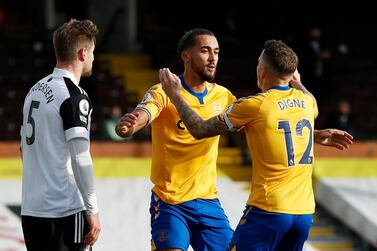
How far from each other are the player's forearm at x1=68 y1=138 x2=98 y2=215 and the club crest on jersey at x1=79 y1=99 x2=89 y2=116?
0.51ft

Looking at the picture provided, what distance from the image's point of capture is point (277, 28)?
20.3 meters

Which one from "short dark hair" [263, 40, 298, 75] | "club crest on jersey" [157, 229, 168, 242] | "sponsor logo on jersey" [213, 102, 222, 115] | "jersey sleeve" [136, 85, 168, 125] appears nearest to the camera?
"short dark hair" [263, 40, 298, 75]

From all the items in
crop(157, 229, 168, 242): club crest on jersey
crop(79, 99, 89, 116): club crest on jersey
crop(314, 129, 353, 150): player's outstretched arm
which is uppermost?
crop(79, 99, 89, 116): club crest on jersey

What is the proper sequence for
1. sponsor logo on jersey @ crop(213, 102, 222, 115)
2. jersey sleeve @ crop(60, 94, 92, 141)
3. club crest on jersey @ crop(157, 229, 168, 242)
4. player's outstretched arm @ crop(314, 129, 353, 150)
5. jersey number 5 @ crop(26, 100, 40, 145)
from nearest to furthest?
1. jersey sleeve @ crop(60, 94, 92, 141)
2. jersey number 5 @ crop(26, 100, 40, 145)
3. player's outstretched arm @ crop(314, 129, 353, 150)
4. club crest on jersey @ crop(157, 229, 168, 242)
5. sponsor logo on jersey @ crop(213, 102, 222, 115)

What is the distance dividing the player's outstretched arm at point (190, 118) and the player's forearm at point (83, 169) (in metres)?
0.77

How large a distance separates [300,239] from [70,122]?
151 cm

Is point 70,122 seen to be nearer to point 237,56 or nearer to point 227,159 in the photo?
point 227,159

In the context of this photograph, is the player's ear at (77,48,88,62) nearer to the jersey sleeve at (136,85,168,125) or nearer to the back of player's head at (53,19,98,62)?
the back of player's head at (53,19,98,62)

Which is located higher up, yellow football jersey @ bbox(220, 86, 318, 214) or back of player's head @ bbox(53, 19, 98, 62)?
back of player's head @ bbox(53, 19, 98, 62)

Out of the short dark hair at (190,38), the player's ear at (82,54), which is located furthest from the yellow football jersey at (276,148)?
the short dark hair at (190,38)

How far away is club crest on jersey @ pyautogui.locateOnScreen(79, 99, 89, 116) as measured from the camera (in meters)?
5.62

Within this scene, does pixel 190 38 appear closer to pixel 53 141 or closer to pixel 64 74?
pixel 64 74

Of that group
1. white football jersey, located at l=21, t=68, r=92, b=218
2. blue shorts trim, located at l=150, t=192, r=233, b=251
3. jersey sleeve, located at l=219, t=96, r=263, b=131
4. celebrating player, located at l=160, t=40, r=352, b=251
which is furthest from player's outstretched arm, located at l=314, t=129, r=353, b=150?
white football jersey, located at l=21, t=68, r=92, b=218

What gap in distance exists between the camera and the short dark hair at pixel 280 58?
5.96 metres
